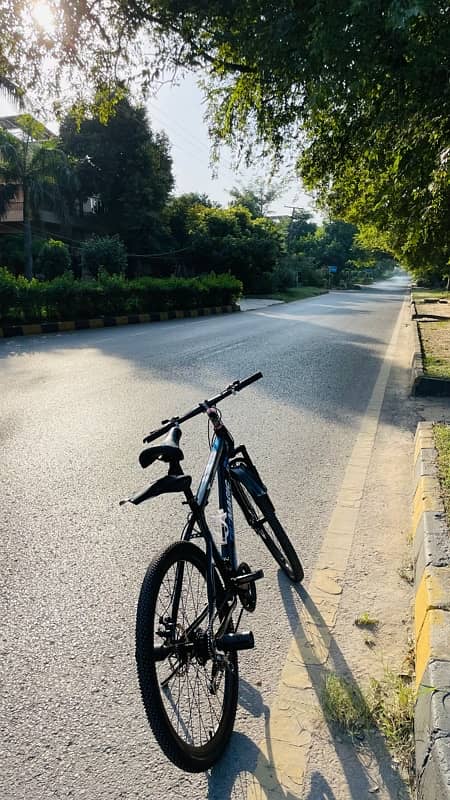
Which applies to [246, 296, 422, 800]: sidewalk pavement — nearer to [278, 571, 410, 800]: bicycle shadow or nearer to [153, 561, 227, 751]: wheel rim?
[278, 571, 410, 800]: bicycle shadow

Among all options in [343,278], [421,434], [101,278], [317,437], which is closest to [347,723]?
[421,434]

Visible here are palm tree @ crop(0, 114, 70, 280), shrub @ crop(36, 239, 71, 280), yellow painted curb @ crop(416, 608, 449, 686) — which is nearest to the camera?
yellow painted curb @ crop(416, 608, 449, 686)

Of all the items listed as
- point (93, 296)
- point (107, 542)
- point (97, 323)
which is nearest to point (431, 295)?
point (93, 296)

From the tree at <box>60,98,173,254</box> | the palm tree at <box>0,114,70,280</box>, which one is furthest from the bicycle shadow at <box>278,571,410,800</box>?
the tree at <box>60,98,173,254</box>

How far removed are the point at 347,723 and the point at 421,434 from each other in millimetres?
3220

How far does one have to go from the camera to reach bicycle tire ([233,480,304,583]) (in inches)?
111

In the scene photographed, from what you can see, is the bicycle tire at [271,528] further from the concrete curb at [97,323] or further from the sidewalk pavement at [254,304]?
the sidewalk pavement at [254,304]

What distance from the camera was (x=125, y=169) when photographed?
36.6 m

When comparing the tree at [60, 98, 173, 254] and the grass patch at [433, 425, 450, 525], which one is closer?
the grass patch at [433, 425, 450, 525]

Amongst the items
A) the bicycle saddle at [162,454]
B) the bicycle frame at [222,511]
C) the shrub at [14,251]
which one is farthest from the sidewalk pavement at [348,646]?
the shrub at [14,251]

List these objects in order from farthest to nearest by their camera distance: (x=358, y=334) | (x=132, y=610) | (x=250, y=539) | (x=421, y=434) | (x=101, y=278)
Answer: (x=101, y=278), (x=358, y=334), (x=421, y=434), (x=250, y=539), (x=132, y=610)

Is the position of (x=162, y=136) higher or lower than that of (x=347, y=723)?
higher

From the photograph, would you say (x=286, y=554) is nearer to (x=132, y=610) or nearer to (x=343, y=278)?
(x=132, y=610)

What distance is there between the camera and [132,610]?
2.83 m
